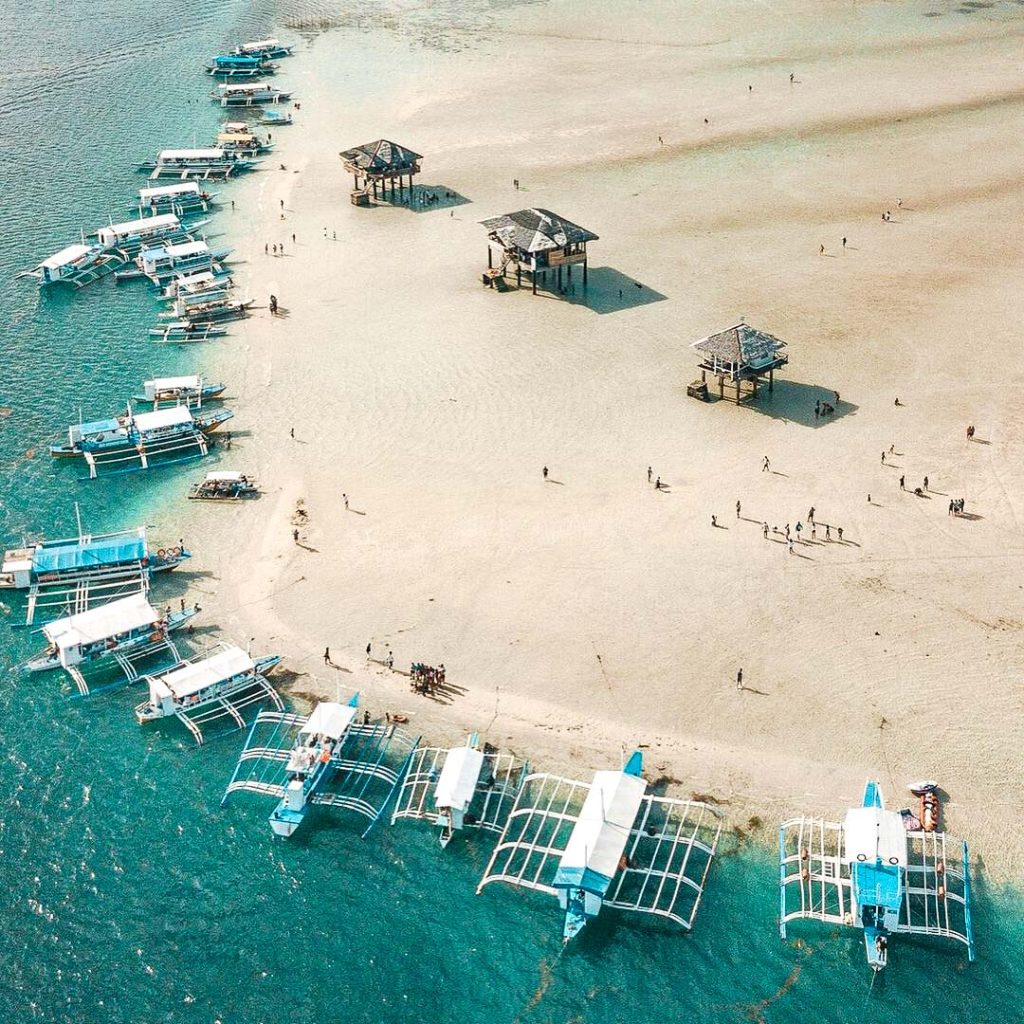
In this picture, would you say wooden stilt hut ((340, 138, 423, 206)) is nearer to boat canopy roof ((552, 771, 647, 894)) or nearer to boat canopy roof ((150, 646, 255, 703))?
boat canopy roof ((150, 646, 255, 703))

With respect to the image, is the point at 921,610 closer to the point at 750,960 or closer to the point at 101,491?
the point at 750,960

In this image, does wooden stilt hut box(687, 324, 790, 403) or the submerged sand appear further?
wooden stilt hut box(687, 324, 790, 403)

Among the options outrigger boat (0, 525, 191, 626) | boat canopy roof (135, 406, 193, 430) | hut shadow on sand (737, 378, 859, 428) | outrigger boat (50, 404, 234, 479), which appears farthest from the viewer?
hut shadow on sand (737, 378, 859, 428)

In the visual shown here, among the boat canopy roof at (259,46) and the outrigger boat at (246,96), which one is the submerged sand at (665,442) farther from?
the boat canopy roof at (259,46)

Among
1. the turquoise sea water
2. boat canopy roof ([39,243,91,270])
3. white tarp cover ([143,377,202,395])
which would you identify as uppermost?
boat canopy roof ([39,243,91,270])

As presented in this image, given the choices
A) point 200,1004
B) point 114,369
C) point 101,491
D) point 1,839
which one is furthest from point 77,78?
point 200,1004

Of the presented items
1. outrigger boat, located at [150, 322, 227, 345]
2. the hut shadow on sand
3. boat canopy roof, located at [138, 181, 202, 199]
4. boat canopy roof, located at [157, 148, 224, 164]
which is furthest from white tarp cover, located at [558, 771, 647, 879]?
boat canopy roof, located at [157, 148, 224, 164]

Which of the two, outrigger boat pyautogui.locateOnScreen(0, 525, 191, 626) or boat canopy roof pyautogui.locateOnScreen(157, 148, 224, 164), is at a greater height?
boat canopy roof pyautogui.locateOnScreen(157, 148, 224, 164)
